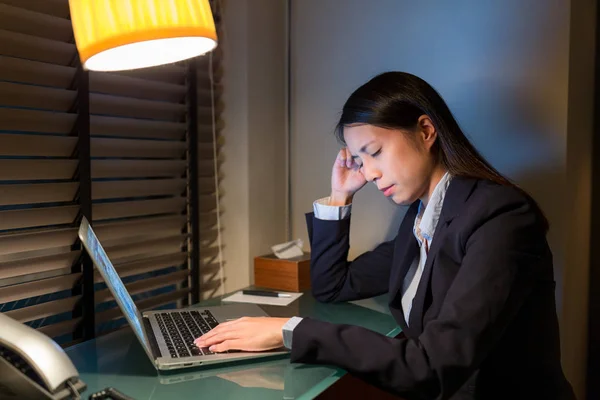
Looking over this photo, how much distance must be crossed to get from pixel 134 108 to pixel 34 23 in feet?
1.17

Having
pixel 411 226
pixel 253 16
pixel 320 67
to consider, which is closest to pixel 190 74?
pixel 253 16

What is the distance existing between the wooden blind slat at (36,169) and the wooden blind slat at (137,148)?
11cm

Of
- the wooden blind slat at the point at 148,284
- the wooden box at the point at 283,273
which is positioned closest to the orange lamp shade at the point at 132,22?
the wooden blind slat at the point at 148,284

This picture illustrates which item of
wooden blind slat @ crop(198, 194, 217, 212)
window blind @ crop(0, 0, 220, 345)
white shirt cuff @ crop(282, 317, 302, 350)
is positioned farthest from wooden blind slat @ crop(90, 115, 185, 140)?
white shirt cuff @ crop(282, 317, 302, 350)

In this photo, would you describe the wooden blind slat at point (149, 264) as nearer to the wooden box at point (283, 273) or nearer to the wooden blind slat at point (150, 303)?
→ the wooden blind slat at point (150, 303)

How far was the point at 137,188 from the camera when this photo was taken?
5.12 feet

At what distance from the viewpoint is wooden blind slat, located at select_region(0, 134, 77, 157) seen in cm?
121

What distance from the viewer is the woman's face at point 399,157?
1183 mm

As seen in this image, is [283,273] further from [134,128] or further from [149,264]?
[134,128]

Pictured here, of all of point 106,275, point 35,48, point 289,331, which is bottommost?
point 289,331

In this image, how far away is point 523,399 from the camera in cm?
104

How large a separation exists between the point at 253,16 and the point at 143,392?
4.38ft

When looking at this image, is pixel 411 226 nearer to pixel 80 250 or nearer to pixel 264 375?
pixel 264 375

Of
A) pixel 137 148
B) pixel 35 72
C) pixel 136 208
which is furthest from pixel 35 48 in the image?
pixel 136 208
